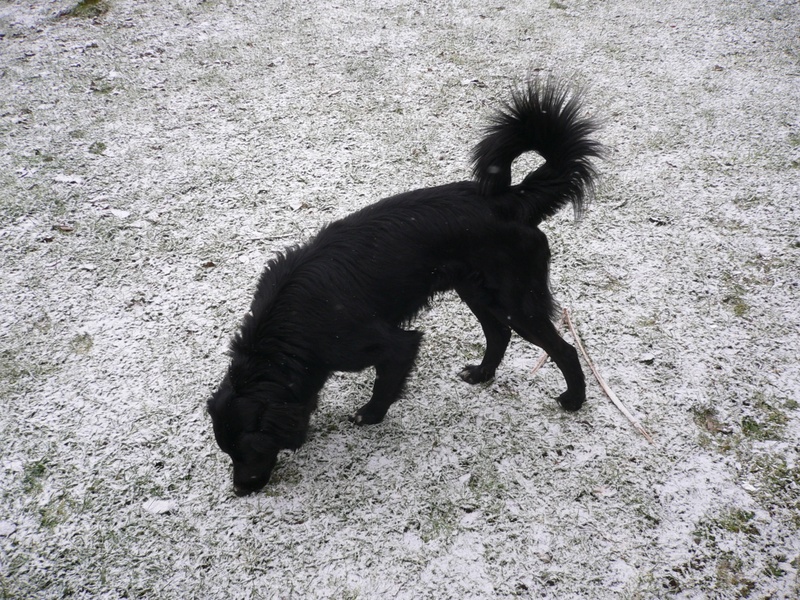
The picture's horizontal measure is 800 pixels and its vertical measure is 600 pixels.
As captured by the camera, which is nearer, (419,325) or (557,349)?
(557,349)

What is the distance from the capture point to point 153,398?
3.10 m

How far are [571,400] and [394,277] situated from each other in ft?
4.36

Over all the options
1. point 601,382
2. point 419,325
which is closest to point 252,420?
point 419,325

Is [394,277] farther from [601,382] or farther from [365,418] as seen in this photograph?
[601,382]

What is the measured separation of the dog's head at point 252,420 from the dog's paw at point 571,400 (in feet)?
5.08

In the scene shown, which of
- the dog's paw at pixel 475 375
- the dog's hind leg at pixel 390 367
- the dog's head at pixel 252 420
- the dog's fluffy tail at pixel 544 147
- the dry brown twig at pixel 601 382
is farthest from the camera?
the dog's paw at pixel 475 375

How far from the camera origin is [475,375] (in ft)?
10.4

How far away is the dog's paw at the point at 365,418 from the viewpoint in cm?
290

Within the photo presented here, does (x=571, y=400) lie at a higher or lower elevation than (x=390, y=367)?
lower

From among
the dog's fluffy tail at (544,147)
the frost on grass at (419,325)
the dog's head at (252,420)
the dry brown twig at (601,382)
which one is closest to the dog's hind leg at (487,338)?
the frost on grass at (419,325)

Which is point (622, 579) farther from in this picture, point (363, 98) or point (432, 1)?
point (432, 1)

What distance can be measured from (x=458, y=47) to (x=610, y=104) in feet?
6.57

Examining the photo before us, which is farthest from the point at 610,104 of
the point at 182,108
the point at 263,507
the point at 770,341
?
the point at 263,507

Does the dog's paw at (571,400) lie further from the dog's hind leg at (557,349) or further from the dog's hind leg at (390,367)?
the dog's hind leg at (390,367)
